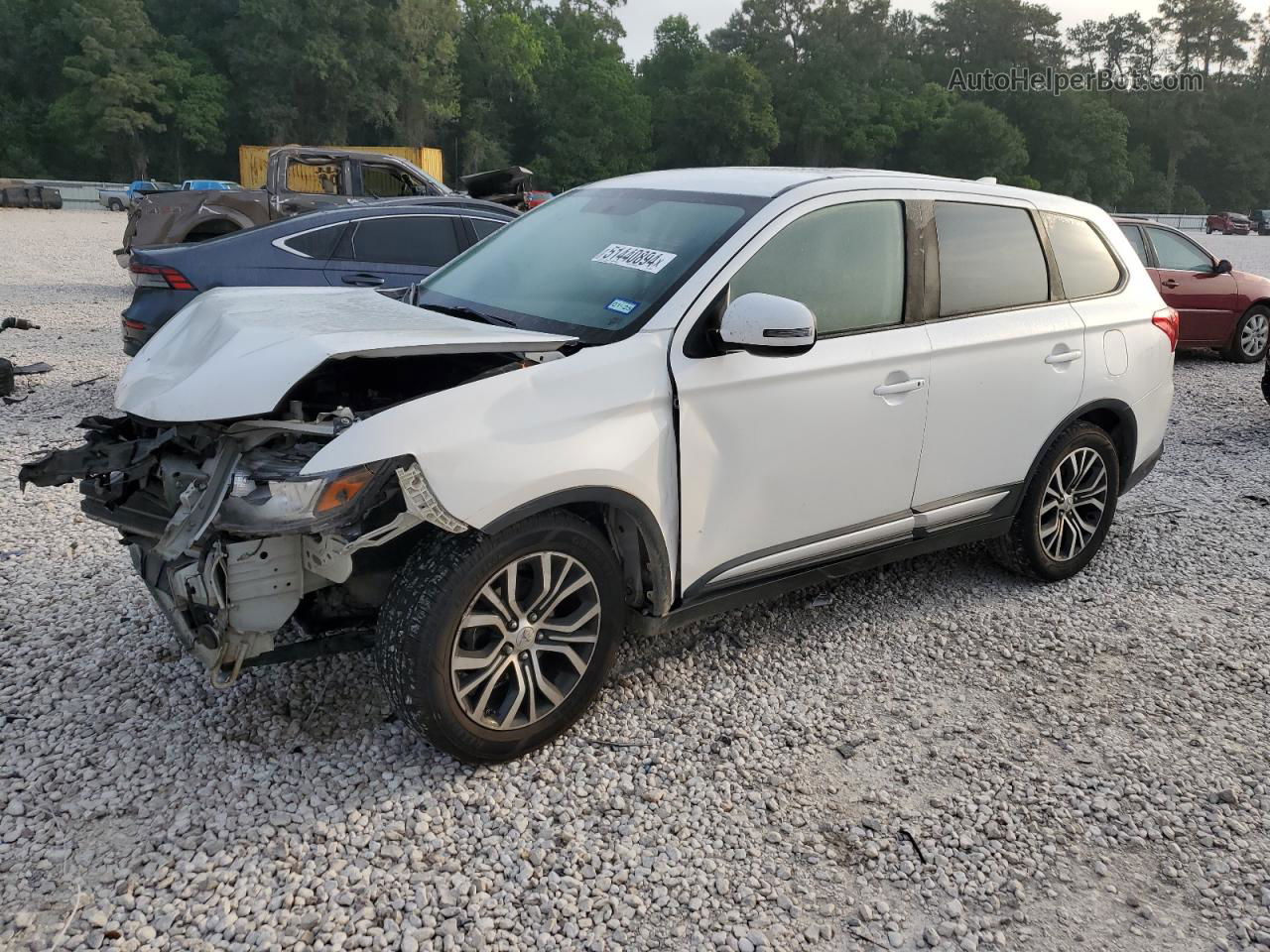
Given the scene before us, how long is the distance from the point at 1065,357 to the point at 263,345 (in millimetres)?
3384

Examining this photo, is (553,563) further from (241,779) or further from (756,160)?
(756,160)

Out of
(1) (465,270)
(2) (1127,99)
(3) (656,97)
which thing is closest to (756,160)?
(3) (656,97)

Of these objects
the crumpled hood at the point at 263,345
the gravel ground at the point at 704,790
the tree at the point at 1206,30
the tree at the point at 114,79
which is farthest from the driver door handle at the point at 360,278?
the tree at the point at 1206,30

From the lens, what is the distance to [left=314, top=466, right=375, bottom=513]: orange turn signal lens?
108 inches

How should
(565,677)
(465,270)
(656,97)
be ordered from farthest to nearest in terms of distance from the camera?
(656,97) < (465,270) < (565,677)

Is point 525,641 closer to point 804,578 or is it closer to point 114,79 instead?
point 804,578

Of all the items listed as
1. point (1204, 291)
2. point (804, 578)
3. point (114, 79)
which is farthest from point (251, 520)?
point (114, 79)

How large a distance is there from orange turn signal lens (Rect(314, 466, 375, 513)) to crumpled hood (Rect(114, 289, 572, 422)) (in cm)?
35

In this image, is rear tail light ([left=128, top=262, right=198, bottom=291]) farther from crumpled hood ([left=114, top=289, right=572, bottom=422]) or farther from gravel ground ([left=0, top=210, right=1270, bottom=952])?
crumpled hood ([left=114, top=289, right=572, bottom=422])

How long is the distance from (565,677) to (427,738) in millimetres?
499

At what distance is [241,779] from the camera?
314cm

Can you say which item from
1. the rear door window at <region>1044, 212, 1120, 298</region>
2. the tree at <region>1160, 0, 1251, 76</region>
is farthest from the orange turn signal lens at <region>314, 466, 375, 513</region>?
the tree at <region>1160, 0, 1251, 76</region>

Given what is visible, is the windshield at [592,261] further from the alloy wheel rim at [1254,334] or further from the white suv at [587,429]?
the alloy wheel rim at [1254,334]
